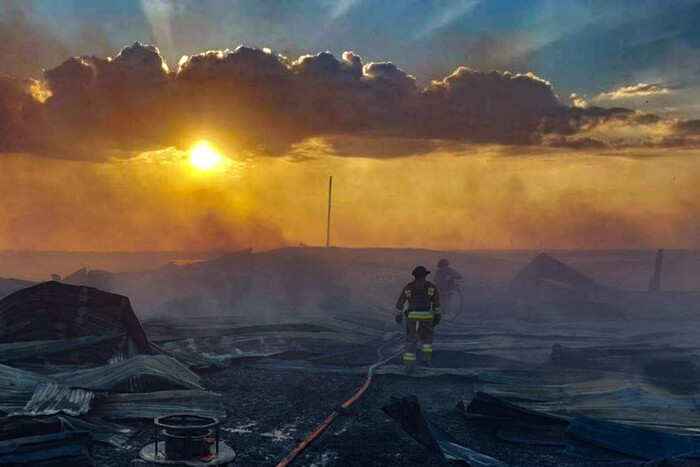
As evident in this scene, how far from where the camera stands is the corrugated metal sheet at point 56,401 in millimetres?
7449

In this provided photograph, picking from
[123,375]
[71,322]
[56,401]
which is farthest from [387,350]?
[56,401]

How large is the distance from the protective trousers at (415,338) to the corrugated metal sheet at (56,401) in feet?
18.2

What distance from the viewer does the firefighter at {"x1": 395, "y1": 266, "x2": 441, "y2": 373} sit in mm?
11750

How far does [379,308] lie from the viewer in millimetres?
25734

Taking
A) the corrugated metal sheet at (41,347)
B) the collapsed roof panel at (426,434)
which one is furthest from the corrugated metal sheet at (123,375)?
the collapsed roof panel at (426,434)

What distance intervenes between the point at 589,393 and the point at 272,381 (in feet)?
16.8

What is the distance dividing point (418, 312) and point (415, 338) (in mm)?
487

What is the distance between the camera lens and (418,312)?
11.8m

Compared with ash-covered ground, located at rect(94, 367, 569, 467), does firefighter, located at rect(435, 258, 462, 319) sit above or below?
above

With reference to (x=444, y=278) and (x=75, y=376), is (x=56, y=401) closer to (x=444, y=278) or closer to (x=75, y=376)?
(x=75, y=376)

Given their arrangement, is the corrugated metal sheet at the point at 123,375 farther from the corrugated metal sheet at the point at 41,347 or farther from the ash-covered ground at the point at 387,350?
the corrugated metal sheet at the point at 41,347

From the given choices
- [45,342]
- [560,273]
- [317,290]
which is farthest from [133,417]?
[560,273]

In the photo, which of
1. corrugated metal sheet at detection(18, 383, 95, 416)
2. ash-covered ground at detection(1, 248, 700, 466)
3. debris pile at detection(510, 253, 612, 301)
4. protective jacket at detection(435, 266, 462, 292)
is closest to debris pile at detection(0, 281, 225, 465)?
corrugated metal sheet at detection(18, 383, 95, 416)

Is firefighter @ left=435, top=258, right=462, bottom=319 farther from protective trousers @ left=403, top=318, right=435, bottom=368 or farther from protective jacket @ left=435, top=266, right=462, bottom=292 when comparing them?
protective trousers @ left=403, top=318, right=435, bottom=368
